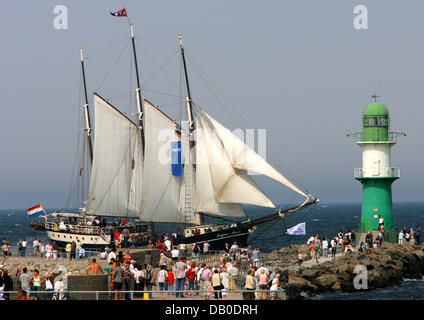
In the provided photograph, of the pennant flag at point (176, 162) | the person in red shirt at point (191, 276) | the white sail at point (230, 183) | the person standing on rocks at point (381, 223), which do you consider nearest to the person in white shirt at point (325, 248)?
the person standing on rocks at point (381, 223)

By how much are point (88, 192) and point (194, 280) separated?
3116 centimetres

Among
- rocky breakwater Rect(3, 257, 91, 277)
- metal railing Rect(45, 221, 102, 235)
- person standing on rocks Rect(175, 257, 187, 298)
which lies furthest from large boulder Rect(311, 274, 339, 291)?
metal railing Rect(45, 221, 102, 235)

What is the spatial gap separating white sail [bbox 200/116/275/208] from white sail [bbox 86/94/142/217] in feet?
23.1

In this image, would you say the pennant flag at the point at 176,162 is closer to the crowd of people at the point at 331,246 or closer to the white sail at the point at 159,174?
the white sail at the point at 159,174

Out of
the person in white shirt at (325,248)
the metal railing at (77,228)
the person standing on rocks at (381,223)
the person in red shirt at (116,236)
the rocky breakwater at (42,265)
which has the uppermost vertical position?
the person standing on rocks at (381,223)

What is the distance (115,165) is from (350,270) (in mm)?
22994

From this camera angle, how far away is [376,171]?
4862 cm

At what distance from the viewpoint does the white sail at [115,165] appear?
2259 inches

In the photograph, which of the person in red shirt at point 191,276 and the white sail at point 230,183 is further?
the white sail at point 230,183

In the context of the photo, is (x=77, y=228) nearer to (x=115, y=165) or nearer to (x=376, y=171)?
(x=115, y=165)

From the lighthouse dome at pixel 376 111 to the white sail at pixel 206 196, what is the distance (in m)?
10.9

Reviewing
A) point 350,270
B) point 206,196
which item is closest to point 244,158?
point 206,196
